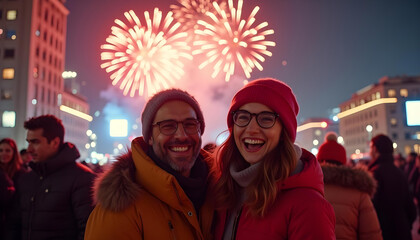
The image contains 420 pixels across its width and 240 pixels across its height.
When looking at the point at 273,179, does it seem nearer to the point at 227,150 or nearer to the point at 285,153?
the point at 285,153

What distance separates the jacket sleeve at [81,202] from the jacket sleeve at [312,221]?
280 centimetres

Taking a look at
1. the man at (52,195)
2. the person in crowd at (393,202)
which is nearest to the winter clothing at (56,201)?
the man at (52,195)

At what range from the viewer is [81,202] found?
4.27 m

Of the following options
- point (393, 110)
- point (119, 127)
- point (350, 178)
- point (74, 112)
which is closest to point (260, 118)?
point (350, 178)

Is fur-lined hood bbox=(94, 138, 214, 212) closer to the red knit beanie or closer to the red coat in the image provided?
the red coat

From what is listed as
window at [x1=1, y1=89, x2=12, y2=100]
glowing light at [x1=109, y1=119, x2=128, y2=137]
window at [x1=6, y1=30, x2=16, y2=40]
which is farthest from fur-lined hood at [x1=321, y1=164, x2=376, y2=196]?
window at [x1=6, y1=30, x2=16, y2=40]

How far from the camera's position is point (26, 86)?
49500mm

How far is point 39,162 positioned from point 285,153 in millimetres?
3345

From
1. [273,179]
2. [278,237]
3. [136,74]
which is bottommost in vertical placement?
[278,237]

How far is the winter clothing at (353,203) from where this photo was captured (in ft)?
12.1

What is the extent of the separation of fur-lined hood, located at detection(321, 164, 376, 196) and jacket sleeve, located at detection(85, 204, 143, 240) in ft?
7.52

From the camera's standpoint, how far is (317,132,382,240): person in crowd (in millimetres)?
3703

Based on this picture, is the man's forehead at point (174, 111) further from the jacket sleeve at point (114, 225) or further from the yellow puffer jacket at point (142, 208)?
the jacket sleeve at point (114, 225)

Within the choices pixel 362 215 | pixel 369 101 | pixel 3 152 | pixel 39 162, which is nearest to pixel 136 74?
pixel 3 152
